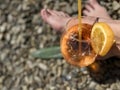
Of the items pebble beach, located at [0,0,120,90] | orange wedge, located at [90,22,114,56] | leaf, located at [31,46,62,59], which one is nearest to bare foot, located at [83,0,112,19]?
pebble beach, located at [0,0,120,90]

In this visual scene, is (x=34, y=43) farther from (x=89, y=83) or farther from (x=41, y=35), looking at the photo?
(x=89, y=83)

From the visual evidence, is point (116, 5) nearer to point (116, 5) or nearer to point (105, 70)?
point (116, 5)

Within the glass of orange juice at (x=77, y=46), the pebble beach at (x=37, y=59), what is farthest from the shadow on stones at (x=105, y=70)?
the glass of orange juice at (x=77, y=46)

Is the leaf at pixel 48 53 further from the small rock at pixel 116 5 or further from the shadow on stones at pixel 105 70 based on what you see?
the small rock at pixel 116 5

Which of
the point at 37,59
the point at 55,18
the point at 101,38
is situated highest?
the point at 101,38

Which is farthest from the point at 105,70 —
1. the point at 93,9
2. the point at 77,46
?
the point at 93,9

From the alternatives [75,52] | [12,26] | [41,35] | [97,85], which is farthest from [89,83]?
[12,26]
